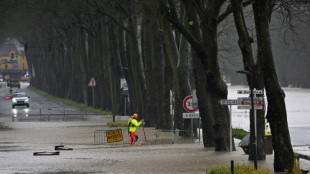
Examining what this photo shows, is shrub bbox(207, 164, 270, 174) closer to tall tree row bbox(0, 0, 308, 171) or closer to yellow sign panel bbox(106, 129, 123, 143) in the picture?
tall tree row bbox(0, 0, 308, 171)

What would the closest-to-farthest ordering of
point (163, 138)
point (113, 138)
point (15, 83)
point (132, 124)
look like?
point (132, 124) → point (113, 138) → point (163, 138) → point (15, 83)

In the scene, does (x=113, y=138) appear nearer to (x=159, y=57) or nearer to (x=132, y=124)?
(x=132, y=124)

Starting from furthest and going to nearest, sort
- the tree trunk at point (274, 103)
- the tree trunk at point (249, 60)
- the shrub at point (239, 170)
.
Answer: the tree trunk at point (249, 60) → the tree trunk at point (274, 103) → the shrub at point (239, 170)

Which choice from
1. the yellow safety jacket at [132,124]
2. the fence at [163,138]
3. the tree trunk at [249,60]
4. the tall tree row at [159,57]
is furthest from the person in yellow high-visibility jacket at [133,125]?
the tree trunk at [249,60]

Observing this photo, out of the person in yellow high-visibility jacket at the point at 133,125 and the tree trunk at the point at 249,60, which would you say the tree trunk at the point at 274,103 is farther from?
the person in yellow high-visibility jacket at the point at 133,125

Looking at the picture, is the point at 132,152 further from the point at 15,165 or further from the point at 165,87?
the point at 165,87

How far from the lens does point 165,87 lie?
45.3m

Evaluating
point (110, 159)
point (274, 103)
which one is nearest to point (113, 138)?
point (110, 159)

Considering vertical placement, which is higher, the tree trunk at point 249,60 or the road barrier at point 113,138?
the tree trunk at point 249,60

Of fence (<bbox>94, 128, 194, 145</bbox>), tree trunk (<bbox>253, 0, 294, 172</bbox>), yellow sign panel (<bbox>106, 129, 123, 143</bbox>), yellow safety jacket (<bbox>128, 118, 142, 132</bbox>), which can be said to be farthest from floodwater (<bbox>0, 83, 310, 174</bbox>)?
tree trunk (<bbox>253, 0, 294, 172</bbox>)

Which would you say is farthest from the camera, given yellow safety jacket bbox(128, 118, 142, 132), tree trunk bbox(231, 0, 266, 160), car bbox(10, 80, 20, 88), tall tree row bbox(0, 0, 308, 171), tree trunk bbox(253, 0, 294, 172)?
A: car bbox(10, 80, 20, 88)

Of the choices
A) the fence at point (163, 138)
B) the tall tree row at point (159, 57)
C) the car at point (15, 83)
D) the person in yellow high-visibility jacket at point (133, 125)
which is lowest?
the fence at point (163, 138)

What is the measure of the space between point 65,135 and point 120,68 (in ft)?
60.8

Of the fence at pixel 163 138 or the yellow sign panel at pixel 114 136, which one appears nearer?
the yellow sign panel at pixel 114 136
